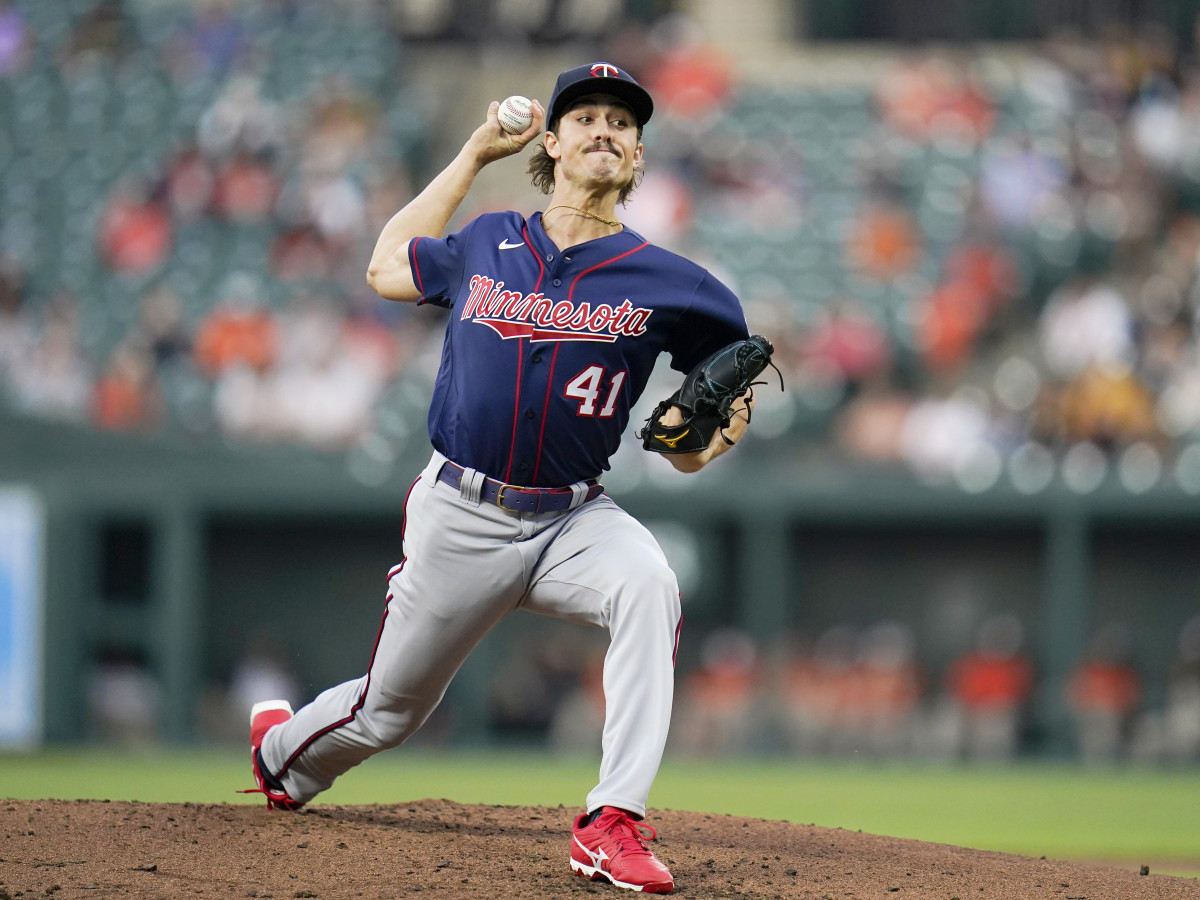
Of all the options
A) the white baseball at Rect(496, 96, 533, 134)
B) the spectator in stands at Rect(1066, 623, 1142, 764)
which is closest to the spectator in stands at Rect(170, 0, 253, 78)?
the spectator in stands at Rect(1066, 623, 1142, 764)

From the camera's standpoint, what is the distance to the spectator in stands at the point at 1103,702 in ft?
31.6

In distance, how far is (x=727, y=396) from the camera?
342 cm

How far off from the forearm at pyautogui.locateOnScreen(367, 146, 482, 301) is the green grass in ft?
9.91

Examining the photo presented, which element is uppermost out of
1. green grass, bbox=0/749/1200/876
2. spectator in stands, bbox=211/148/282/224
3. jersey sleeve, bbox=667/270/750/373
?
spectator in stands, bbox=211/148/282/224

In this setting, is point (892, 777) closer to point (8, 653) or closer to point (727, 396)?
point (8, 653)

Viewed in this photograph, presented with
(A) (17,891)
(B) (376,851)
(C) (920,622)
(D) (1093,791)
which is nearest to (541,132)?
(B) (376,851)

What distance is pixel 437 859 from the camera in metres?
3.45

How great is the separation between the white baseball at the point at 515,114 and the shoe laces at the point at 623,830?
1.54m

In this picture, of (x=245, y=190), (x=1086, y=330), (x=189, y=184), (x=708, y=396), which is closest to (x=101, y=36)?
(x=189, y=184)

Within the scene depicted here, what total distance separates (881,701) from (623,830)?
7016 millimetres

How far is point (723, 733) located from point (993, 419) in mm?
2583

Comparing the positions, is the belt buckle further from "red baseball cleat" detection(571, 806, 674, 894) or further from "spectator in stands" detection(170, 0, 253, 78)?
"spectator in stands" detection(170, 0, 253, 78)

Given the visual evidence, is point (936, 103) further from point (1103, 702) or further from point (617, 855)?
point (617, 855)

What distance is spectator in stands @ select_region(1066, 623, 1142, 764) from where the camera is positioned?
9.64 metres
